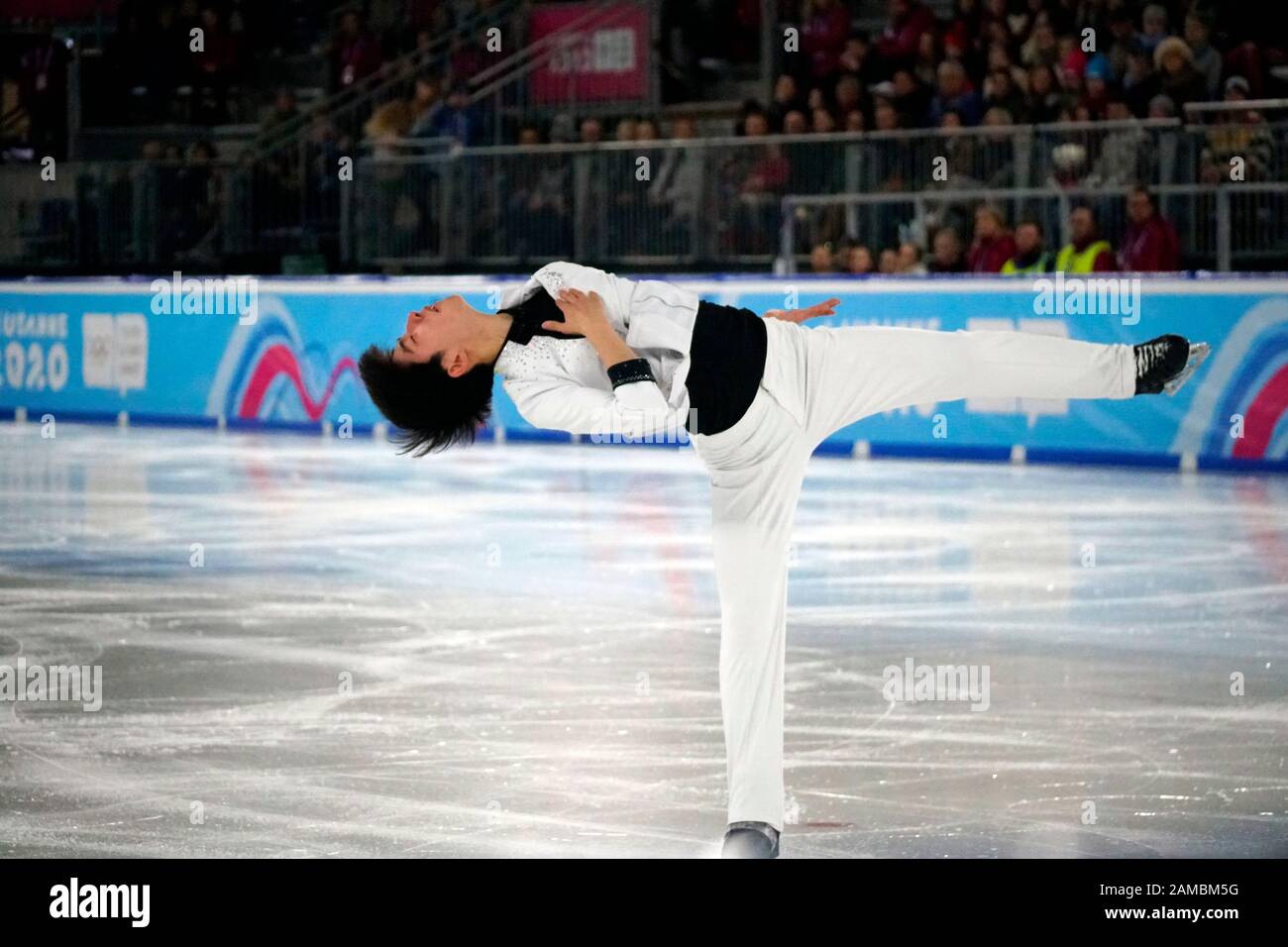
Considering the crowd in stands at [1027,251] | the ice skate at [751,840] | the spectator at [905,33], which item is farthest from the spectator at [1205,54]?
the ice skate at [751,840]

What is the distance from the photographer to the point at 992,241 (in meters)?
18.1

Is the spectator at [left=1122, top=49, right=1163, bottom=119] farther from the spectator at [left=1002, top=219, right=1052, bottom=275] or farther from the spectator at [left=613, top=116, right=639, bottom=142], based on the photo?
the spectator at [left=613, top=116, right=639, bottom=142]

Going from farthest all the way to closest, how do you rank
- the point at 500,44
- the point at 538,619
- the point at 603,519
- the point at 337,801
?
A: the point at 500,44
the point at 603,519
the point at 538,619
the point at 337,801

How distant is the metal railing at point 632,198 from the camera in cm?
1762

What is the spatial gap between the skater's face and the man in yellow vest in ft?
40.7

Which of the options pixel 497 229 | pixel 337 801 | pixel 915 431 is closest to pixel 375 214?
pixel 497 229

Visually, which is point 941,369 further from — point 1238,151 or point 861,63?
point 861,63

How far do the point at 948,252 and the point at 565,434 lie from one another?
14.4 ft

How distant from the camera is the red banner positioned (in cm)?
2378

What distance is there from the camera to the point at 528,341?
221 inches

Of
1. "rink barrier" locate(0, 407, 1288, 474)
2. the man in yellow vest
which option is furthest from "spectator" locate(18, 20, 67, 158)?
the man in yellow vest

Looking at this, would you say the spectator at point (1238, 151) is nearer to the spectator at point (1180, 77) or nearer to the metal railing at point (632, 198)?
the metal railing at point (632, 198)
